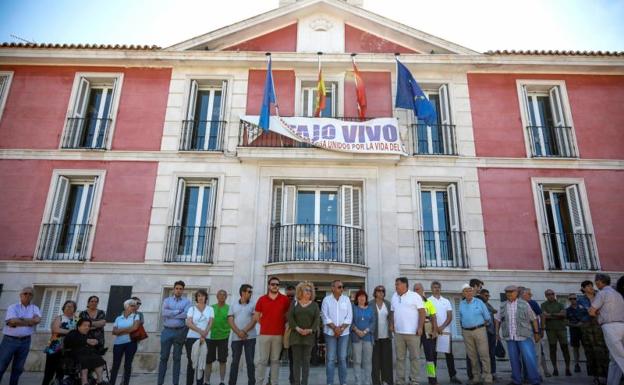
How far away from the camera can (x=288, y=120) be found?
12195 millimetres

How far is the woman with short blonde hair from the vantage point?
6824mm

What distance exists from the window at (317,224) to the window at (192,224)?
1802mm

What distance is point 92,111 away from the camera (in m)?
13.1

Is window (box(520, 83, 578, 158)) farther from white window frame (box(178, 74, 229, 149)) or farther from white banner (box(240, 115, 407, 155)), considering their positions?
white window frame (box(178, 74, 229, 149))

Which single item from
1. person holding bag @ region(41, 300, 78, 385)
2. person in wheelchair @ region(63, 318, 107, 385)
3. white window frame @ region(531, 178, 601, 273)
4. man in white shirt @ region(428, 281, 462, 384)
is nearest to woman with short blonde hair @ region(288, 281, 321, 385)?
man in white shirt @ region(428, 281, 462, 384)

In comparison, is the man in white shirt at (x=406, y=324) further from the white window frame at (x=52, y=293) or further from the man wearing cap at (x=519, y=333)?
the white window frame at (x=52, y=293)

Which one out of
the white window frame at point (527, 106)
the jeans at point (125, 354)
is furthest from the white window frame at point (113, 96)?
the white window frame at point (527, 106)

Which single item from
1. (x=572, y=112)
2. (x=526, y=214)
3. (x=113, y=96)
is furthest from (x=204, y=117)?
(x=572, y=112)

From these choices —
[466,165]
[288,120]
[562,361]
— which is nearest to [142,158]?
[288,120]

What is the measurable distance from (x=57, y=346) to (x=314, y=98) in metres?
9.63

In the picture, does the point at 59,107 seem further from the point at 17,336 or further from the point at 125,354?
the point at 125,354

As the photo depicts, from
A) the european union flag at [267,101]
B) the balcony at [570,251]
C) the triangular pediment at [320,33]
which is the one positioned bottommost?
the balcony at [570,251]

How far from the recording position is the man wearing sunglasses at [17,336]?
288 inches

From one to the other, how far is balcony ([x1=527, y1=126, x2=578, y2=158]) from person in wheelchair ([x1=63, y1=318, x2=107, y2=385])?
474 inches
